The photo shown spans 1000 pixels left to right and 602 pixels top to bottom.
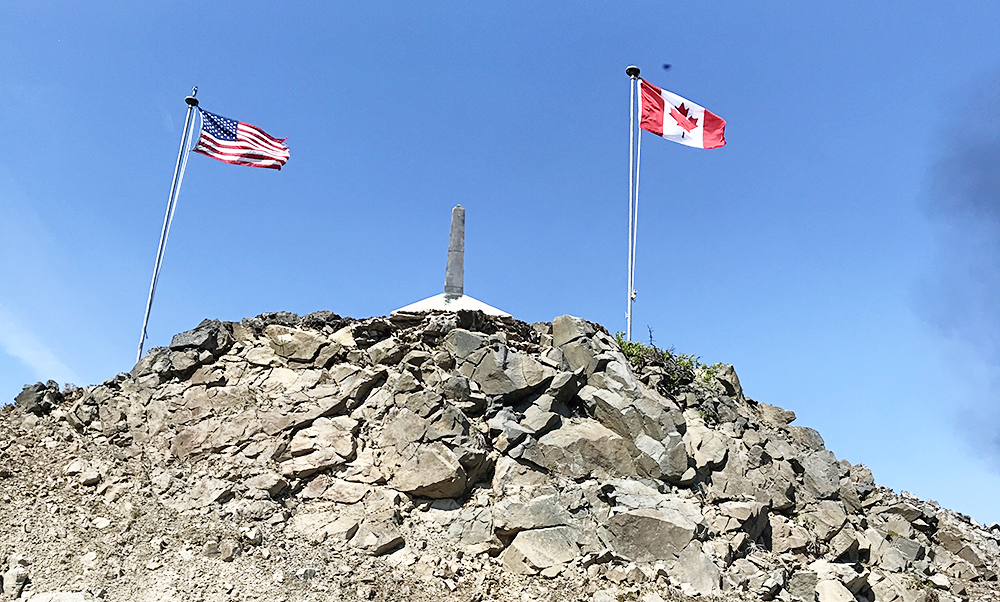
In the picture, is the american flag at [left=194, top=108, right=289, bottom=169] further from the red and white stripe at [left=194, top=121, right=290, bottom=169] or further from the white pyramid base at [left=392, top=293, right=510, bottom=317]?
the white pyramid base at [left=392, top=293, right=510, bottom=317]

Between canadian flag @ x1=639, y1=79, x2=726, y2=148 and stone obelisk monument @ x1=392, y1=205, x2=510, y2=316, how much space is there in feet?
20.8

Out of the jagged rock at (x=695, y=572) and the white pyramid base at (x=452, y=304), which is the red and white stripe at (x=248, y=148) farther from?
the jagged rock at (x=695, y=572)

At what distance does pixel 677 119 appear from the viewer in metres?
22.3

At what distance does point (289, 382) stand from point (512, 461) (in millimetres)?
5557

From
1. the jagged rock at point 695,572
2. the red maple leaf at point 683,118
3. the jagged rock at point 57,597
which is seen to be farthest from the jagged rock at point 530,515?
the red maple leaf at point 683,118

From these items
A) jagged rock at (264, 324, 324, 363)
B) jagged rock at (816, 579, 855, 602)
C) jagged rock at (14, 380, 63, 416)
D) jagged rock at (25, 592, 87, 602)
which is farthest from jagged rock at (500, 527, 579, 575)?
jagged rock at (14, 380, 63, 416)

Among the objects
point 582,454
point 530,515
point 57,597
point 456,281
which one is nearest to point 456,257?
point 456,281

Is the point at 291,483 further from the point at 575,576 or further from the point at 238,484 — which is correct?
the point at 575,576

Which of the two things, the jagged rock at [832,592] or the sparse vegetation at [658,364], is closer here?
the jagged rock at [832,592]

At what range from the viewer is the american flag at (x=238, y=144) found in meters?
21.1

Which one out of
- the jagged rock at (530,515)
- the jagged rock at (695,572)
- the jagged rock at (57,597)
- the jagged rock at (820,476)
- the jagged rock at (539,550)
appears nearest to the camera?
the jagged rock at (57,597)

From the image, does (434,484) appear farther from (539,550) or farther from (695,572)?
(695,572)

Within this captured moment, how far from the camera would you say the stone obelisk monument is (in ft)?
68.9

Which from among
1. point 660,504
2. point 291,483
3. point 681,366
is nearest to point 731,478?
point 660,504
